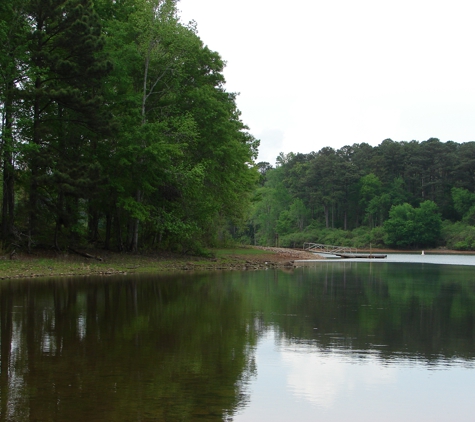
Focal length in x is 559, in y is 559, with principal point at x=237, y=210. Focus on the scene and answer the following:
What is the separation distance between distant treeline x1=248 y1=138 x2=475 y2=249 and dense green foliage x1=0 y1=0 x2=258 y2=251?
6449 cm

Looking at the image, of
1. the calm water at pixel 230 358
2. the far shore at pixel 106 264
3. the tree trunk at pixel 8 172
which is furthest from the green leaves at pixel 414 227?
the calm water at pixel 230 358

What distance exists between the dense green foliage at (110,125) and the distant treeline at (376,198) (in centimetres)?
6449

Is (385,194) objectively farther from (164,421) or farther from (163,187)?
(164,421)

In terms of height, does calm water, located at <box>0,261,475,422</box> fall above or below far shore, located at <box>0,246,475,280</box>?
below

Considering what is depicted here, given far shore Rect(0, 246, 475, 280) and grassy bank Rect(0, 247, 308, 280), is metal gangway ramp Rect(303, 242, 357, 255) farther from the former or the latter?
grassy bank Rect(0, 247, 308, 280)

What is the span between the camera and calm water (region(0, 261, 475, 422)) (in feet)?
23.5

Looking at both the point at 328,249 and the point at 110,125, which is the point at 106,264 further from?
the point at 328,249

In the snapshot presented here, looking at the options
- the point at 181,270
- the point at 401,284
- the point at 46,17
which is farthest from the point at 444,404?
the point at 46,17

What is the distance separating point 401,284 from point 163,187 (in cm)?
1527

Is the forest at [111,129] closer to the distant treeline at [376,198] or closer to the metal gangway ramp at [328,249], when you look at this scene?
the metal gangway ramp at [328,249]

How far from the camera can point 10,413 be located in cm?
664

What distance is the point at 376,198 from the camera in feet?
366

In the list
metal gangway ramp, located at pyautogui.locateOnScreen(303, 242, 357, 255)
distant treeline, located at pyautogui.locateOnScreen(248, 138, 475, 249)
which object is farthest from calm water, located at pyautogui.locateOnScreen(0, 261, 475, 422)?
distant treeline, located at pyautogui.locateOnScreen(248, 138, 475, 249)

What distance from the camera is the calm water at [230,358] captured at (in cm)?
717
